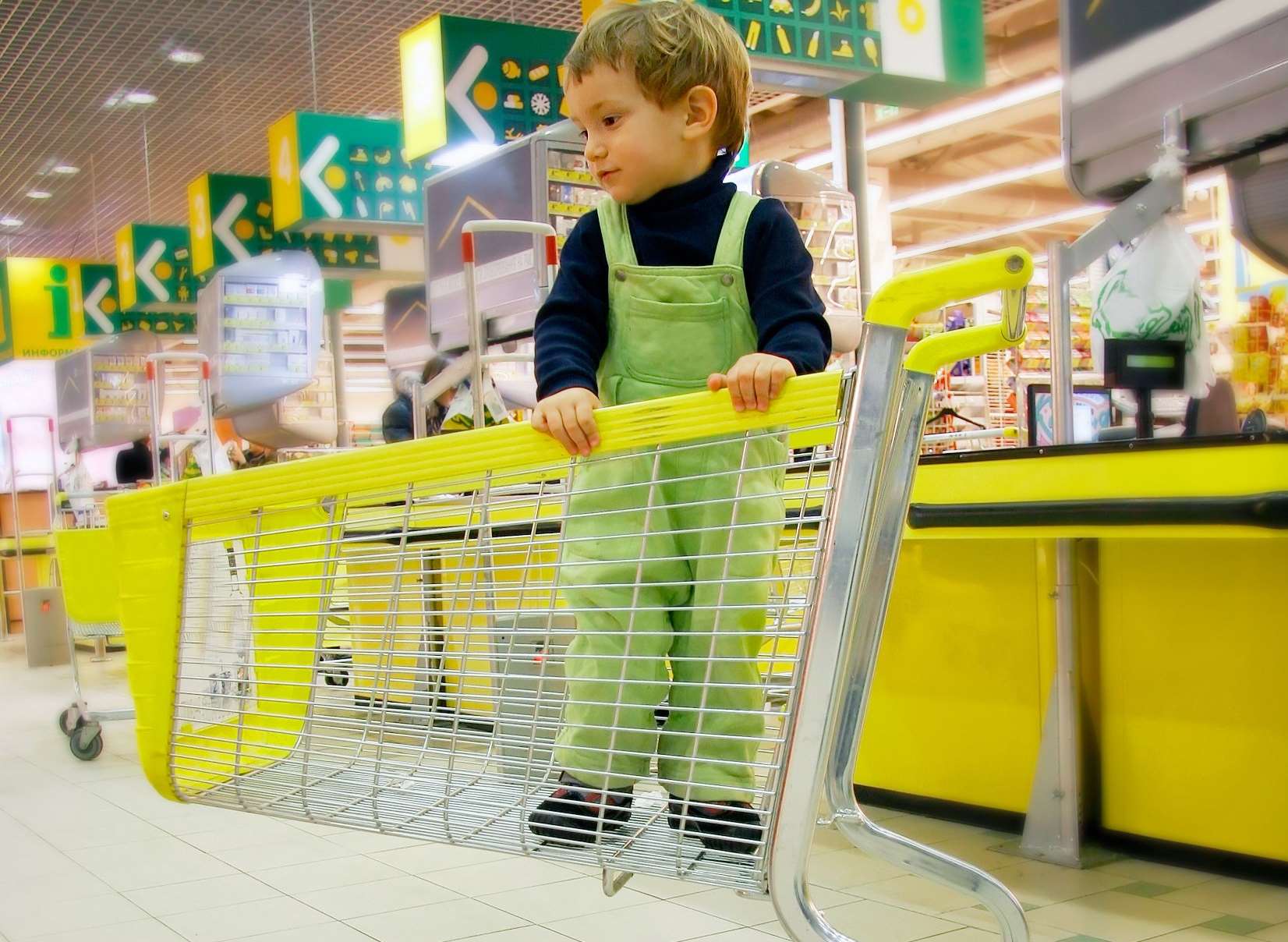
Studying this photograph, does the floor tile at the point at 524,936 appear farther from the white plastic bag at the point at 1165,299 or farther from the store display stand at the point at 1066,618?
the white plastic bag at the point at 1165,299

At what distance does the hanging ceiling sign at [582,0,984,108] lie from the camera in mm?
5199

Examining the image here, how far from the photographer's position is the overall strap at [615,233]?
178cm

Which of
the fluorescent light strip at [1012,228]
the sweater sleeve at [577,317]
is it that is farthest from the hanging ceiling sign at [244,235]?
the sweater sleeve at [577,317]

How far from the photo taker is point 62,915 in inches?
104

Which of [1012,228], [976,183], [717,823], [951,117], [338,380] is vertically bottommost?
[717,823]

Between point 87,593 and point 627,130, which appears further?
point 87,593

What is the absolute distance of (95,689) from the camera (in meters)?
6.76

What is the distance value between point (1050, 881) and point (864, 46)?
4059mm

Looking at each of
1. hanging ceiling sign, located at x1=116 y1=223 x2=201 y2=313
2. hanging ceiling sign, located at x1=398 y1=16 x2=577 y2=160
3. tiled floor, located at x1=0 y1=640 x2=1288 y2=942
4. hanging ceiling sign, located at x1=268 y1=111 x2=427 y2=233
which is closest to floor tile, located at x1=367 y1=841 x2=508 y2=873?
tiled floor, located at x1=0 y1=640 x2=1288 y2=942

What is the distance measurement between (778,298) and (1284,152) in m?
1.79

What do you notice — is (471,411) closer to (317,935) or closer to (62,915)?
(62,915)

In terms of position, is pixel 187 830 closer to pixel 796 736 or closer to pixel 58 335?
pixel 796 736

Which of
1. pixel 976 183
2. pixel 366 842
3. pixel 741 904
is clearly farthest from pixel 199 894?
pixel 976 183

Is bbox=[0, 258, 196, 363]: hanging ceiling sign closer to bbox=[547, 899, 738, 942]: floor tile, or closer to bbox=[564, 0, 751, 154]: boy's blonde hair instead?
bbox=[547, 899, 738, 942]: floor tile
